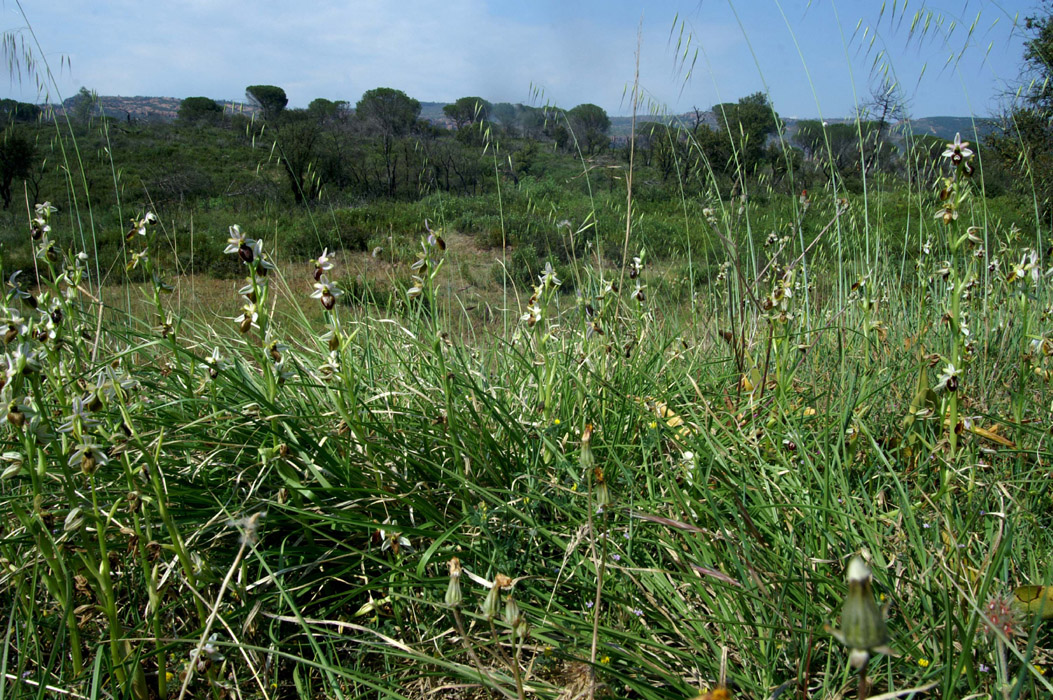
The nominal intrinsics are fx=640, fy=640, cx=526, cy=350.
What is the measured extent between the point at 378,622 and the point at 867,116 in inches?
107

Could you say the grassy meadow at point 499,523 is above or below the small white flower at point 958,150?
below

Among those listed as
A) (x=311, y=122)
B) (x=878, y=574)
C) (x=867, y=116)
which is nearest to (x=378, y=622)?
(x=878, y=574)

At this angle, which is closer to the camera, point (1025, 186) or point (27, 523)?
point (27, 523)

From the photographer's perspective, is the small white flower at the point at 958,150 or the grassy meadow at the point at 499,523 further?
the small white flower at the point at 958,150

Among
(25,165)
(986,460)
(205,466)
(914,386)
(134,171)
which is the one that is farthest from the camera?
(134,171)

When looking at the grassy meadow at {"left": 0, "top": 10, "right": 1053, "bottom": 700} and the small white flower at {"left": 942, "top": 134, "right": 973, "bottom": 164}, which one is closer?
the grassy meadow at {"left": 0, "top": 10, "right": 1053, "bottom": 700}

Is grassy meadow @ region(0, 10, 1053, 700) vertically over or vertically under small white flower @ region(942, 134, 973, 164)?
under

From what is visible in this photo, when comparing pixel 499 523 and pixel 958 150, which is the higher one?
pixel 958 150

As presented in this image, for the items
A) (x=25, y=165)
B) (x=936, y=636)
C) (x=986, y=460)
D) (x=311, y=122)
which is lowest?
(x=936, y=636)

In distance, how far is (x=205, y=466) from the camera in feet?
4.61

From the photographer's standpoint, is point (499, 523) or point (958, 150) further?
point (499, 523)

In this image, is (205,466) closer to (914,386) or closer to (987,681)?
(987,681)

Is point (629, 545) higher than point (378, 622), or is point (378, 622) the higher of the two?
point (629, 545)

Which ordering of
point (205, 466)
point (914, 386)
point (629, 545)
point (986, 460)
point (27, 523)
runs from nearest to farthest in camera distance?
point (27, 523) < point (629, 545) < point (205, 466) < point (986, 460) < point (914, 386)
